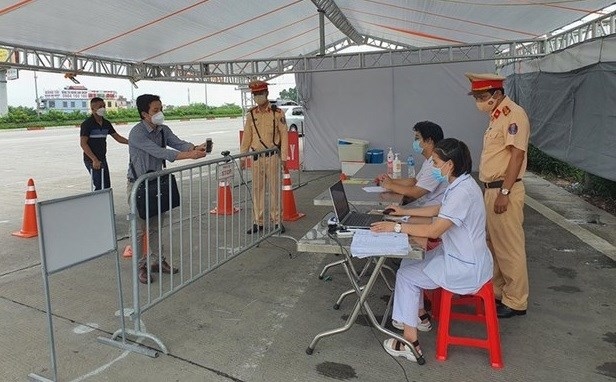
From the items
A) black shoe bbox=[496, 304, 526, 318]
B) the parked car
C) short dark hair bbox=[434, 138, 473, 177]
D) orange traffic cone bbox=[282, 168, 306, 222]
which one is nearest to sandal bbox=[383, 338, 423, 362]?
black shoe bbox=[496, 304, 526, 318]

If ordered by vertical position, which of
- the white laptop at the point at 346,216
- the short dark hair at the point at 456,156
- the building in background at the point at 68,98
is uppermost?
the building in background at the point at 68,98

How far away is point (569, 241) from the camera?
5.11 m

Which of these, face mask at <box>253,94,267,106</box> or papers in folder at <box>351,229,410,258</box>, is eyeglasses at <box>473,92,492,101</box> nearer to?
papers in folder at <box>351,229,410,258</box>

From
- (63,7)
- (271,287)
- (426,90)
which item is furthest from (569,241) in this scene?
(63,7)

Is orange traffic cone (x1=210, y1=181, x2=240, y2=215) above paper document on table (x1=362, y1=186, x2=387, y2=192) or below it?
below

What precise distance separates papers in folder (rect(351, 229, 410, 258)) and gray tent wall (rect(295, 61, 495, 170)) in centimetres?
718

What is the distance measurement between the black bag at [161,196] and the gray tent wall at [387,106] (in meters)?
6.46

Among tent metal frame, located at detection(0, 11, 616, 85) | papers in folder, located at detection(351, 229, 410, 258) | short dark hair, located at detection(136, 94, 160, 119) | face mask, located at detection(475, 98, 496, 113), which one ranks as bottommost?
papers in folder, located at detection(351, 229, 410, 258)

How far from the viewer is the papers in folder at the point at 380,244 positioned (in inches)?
92.8

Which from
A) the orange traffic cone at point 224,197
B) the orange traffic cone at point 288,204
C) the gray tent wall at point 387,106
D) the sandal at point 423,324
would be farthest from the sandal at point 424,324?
the gray tent wall at point 387,106

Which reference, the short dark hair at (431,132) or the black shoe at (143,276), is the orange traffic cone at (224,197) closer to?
the black shoe at (143,276)

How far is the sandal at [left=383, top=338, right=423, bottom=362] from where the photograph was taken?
2729 mm

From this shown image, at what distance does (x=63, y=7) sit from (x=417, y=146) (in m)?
4.35

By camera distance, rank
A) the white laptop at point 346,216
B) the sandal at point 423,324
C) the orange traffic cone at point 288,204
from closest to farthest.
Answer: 1. the white laptop at point 346,216
2. the sandal at point 423,324
3. the orange traffic cone at point 288,204
